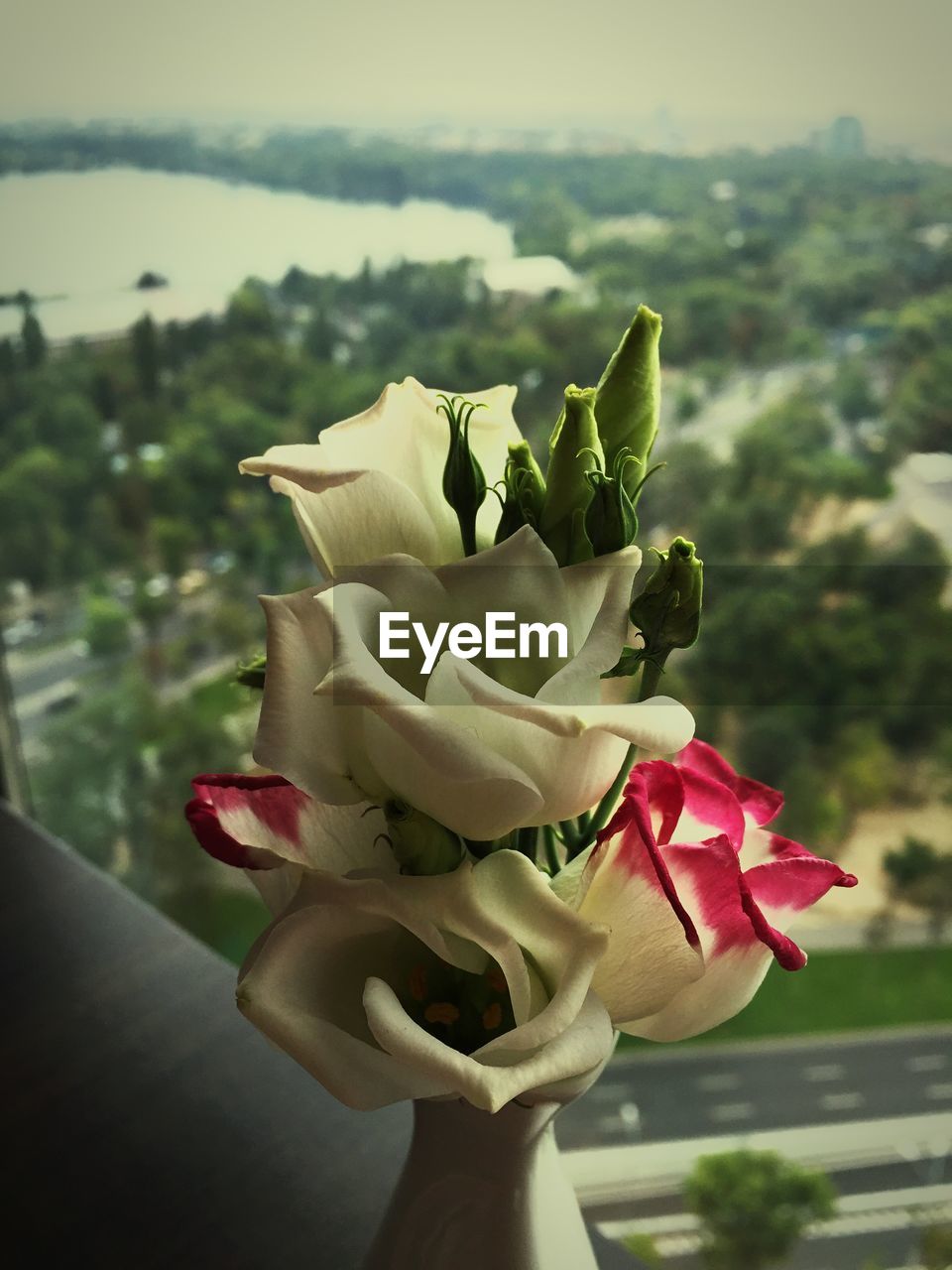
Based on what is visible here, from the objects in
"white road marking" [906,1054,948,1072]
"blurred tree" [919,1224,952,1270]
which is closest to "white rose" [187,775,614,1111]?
"blurred tree" [919,1224,952,1270]

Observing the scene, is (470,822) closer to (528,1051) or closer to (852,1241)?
(528,1051)

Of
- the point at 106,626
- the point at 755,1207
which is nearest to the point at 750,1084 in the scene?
the point at 755,1207

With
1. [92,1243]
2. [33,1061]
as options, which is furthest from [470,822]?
[33,1061]

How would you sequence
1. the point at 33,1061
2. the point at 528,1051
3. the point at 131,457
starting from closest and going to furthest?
the point at 528,1051
the point at 33,1061
the point at 131,457

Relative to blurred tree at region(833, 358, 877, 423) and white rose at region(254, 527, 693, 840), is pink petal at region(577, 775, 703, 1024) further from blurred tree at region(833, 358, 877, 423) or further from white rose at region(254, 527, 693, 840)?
blurred tree at region(833, 358, 877, 423)

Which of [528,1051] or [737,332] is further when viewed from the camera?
[737,332]

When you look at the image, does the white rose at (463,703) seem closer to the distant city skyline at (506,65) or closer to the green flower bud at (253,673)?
the green flower bud at (253,673)

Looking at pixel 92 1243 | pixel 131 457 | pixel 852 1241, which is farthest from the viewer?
pixel 131 457
